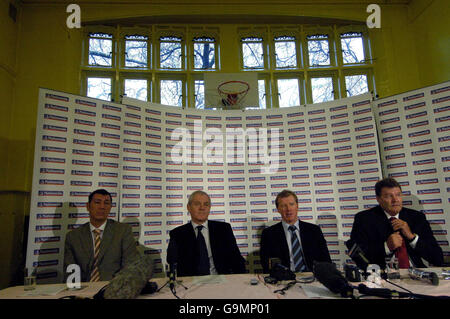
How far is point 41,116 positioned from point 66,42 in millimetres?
2421

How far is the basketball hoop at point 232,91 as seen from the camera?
16.3ft

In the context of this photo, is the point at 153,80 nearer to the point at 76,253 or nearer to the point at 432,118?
the point at 76,253

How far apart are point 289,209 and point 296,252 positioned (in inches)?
17.2

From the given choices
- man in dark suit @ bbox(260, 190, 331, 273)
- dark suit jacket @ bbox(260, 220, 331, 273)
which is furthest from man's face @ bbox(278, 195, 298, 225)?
dark suit jacket @ bbox(260, 220, 331, 273)

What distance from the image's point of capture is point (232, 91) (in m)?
5.01

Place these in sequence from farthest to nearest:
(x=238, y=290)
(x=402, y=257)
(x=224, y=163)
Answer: (x=224, y=163) < (x=402, y=257) < (x=238, y=290)

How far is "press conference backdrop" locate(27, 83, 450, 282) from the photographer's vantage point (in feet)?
11.5

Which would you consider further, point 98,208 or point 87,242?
point 98,208

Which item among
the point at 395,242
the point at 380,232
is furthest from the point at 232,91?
the point at 395,242

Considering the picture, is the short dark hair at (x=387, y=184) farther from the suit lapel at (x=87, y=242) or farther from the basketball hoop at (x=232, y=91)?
the suit lapel at (x=87, y=242)

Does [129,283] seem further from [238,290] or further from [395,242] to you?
[395,242]

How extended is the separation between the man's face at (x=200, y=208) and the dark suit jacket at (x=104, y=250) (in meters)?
0.72

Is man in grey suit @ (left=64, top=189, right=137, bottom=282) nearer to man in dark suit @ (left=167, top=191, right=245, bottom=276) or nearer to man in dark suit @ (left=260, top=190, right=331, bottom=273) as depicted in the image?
man in dark suit @ (left=167, top=191, right=245, bottom=276)

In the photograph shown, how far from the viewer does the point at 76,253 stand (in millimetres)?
2764
